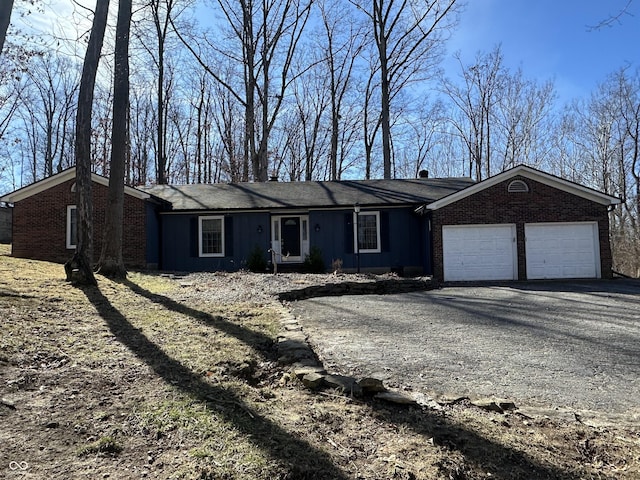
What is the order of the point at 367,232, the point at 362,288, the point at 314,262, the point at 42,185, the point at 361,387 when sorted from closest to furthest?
the point at 361,387 < the point at 362,288 < the point at 314,262 < the point at 42,185 < the point at 367,232

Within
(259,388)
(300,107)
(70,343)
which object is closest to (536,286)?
(259,388)

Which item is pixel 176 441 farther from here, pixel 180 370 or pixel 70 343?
pixel 70 343

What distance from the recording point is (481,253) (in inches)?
517

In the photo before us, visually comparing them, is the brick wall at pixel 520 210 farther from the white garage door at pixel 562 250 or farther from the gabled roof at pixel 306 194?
the gabled roof at pixel 306 194

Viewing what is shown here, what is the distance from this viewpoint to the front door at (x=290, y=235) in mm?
15812

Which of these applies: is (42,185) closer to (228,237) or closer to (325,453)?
(228,237)

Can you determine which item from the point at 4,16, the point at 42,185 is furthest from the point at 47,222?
the point at 4,16

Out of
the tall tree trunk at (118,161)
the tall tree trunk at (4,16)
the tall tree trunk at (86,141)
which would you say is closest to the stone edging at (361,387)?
the tall tree trunk at (86,141)

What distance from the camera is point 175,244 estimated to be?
603 inches

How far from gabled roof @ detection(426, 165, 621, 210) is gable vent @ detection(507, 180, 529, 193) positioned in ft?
0.71

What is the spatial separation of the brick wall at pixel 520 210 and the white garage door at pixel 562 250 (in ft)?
0.62

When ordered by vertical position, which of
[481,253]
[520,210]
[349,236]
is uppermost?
[520,210]

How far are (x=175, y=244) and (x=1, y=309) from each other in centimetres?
998

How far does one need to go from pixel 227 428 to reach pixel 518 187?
12.8 metres
